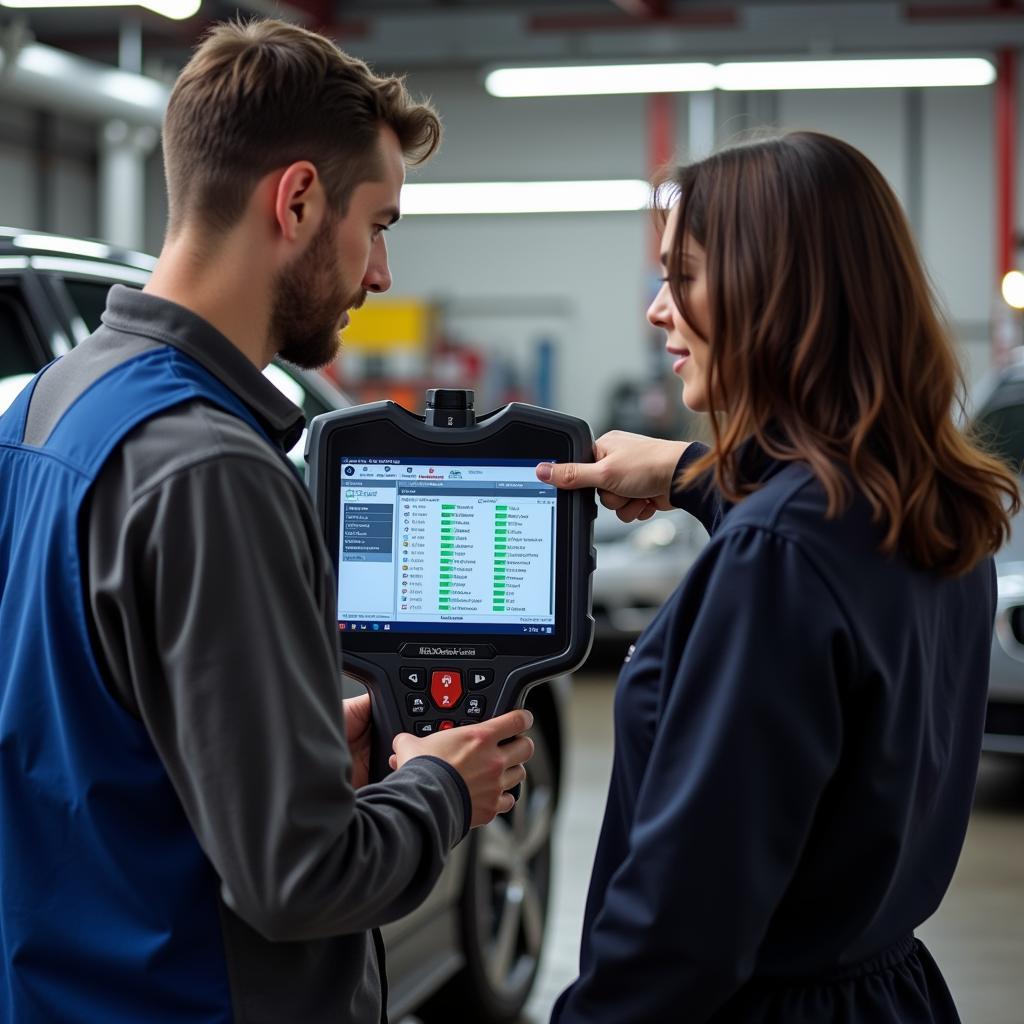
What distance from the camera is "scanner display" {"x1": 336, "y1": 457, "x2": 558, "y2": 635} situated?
1681mm

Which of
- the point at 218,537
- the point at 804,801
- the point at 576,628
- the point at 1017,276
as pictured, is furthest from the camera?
the point at 1017,276

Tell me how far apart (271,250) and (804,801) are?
0.68m

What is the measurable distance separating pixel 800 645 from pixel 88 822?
0.62m

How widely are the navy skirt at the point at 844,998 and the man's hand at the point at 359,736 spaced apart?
0.53 metres

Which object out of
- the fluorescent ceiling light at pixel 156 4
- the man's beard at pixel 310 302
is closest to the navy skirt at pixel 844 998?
the man's beard at pixel 310 302

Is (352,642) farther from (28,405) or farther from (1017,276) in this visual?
(1017,276)

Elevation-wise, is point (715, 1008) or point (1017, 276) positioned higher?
point (1017, 276)

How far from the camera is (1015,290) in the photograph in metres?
12.7

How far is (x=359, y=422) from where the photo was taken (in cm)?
169

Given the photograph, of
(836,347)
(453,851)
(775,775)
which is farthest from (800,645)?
(453,851)

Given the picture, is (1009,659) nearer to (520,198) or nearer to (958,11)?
(958,11)

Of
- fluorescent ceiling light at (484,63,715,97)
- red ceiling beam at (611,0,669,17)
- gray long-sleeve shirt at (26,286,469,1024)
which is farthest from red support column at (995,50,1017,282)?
gray long-sleeve shirt at (26,286,469,1024)

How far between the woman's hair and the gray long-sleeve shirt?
43 centimetres

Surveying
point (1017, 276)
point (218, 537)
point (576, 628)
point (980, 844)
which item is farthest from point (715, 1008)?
point (1017, 276)
